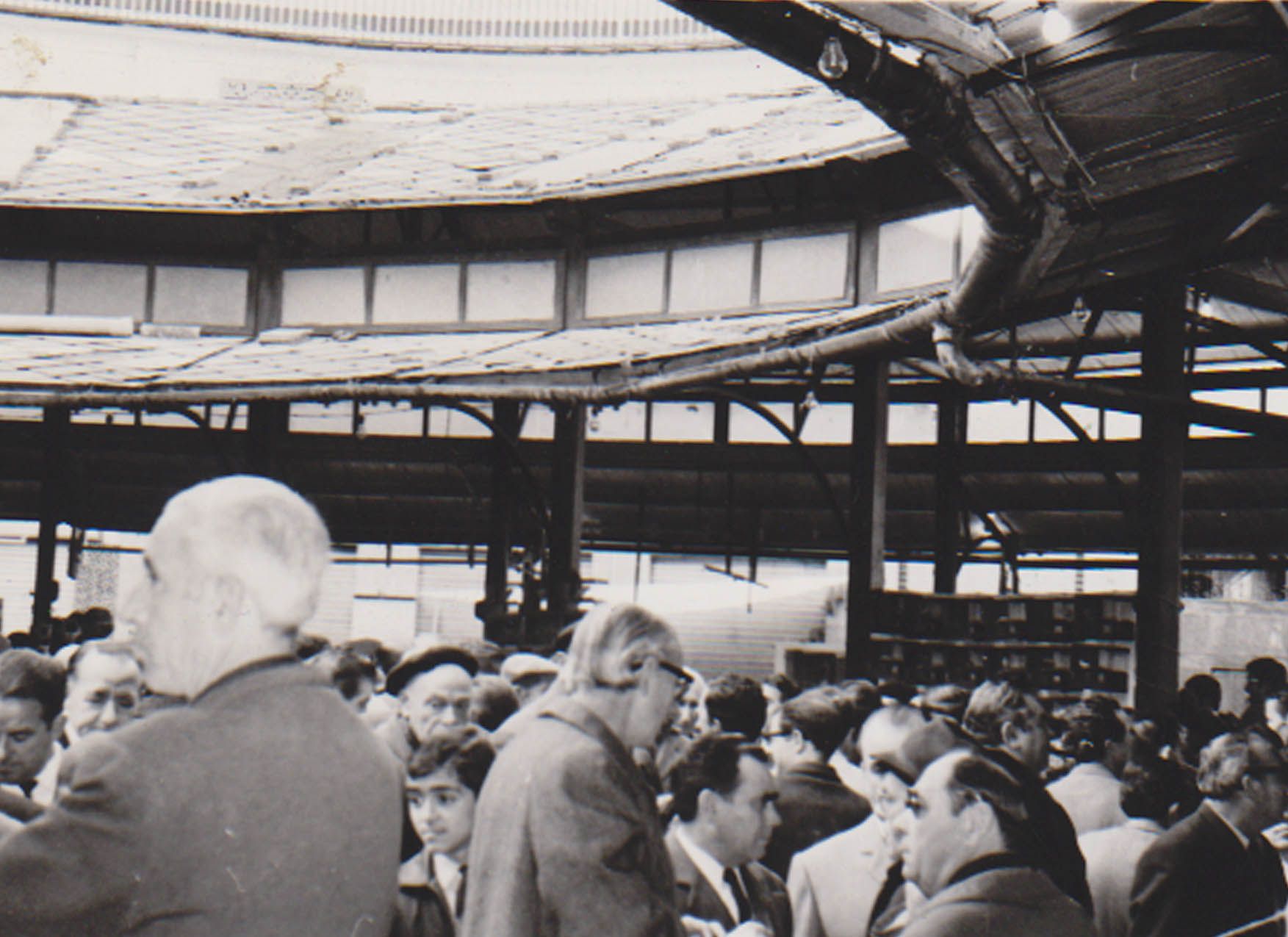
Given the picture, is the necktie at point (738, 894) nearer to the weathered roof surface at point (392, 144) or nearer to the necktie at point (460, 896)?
the necktie at point (460, 896)

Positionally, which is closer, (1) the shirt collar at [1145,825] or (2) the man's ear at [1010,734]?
(1) the shirt collar at [1145,825]

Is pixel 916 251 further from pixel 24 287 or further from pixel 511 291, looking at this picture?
pixel 24 287

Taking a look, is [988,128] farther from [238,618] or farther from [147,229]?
[147,229]

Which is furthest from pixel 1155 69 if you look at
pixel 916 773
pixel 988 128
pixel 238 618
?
pixel 238 618

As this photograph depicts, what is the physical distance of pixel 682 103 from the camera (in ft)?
55.6

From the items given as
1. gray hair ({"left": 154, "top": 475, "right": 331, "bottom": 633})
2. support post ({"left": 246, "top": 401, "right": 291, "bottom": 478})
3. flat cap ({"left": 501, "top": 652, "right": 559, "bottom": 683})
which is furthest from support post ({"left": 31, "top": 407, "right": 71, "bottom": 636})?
gray hair ({"left": 154, "top": 475, "right": 331, "bottom": 633})

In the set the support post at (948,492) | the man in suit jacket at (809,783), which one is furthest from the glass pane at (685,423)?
the man in suit jacket at (809,783)

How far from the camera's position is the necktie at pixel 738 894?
519cm

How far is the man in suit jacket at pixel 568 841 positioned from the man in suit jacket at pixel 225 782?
2.74 ft

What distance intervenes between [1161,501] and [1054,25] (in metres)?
7.29

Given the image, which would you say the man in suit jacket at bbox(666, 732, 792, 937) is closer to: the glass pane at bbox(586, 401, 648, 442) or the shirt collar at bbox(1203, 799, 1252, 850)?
the shirt collar at bbox(1203, 799, 1252, 850)

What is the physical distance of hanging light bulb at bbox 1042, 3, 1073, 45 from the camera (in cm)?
495

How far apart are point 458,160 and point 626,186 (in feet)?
10.5

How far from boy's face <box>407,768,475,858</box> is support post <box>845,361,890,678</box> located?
7.23m
